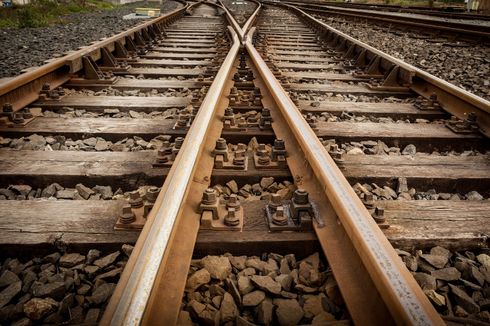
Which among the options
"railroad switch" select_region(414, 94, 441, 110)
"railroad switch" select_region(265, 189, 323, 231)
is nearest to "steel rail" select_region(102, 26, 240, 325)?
"railroad switch" select_region(265, 189, 323, 231)

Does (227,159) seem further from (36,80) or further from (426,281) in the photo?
(36,80)

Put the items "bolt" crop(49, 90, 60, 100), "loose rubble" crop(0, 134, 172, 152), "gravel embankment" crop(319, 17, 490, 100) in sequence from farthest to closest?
"gravel embankment" crop(319, 17, 490, 100), "bolt" crop(49, 90, 60, 100), "loose rubble" crop(0, 134, 172, 152)

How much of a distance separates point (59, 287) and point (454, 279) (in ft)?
5.19

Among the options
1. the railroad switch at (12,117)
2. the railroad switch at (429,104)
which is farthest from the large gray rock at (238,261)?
the railroad switch at (429,104)

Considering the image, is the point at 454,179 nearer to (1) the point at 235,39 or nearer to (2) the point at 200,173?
(2) the point at 200,173

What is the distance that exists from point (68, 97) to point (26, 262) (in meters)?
2.42

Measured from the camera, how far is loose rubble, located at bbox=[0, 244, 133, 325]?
54.4 inches

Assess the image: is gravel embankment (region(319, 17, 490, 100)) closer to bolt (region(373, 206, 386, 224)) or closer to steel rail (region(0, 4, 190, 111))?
bolt (region(373, 206, 386, 224))

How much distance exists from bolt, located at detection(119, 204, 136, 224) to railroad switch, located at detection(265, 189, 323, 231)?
632 mm

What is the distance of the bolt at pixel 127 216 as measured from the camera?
175 cm

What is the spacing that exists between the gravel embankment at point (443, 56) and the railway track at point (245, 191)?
120 cm

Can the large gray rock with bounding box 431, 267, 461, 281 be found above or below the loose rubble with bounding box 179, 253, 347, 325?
below

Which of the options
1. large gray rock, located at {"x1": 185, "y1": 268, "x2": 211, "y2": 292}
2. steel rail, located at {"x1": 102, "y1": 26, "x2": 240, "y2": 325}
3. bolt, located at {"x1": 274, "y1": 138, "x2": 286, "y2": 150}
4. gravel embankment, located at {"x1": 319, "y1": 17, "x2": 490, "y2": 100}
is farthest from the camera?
gravel embankment, located at {"x1": 319, "y1": 17, "x2": 490, "y2": 100}

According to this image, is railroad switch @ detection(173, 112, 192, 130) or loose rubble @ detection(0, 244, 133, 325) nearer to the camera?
loose rubble @ detection(0, 244, 133, 325)
